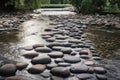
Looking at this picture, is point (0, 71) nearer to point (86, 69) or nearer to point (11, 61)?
point (11, 61)

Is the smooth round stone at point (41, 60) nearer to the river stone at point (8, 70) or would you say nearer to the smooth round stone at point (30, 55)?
the smooth round stone at point (30, 55)

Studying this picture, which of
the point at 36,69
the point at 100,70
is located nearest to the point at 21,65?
the point at 36,69

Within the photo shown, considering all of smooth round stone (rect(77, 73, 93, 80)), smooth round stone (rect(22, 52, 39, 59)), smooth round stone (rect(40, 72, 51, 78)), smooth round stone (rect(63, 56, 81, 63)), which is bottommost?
smooth round stone (rect(77, 73, 93, 80))

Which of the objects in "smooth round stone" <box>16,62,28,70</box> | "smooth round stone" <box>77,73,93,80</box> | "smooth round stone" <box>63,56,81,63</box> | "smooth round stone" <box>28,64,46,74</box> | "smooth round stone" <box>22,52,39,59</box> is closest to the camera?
"smooth round stone" <box>77,73,93,80</box>

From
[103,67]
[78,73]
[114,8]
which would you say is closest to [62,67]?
[78,73]

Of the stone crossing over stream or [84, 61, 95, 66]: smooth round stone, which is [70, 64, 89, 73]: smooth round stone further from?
[84, 61, 95, 66]: smooth round stone

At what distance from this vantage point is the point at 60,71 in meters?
2.86

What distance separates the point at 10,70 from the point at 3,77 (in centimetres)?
15

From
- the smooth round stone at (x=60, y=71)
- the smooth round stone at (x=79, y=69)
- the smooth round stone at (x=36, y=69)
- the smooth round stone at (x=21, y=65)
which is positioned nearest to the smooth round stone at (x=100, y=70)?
the smooth round stone at (x=79, y=69)

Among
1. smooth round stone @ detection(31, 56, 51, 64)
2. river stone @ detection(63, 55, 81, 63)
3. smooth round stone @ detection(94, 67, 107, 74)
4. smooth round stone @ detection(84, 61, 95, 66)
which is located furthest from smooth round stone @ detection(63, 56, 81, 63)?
smooth round stone @ detection(94, 67, 107, 74)

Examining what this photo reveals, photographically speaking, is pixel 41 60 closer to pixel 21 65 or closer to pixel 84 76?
pixel 21 65

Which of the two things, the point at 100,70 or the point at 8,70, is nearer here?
the point at 8,70

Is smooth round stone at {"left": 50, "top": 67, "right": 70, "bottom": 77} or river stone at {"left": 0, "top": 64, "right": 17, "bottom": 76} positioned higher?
river stone at {"left": 0, "top": 64, "right": 17, "bottom": 76}

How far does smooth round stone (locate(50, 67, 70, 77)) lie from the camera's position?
2.83 meters
